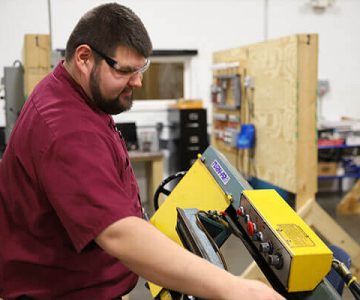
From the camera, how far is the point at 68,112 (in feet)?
3.24

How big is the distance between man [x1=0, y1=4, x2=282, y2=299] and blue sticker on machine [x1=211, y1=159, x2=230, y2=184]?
325 millimetres

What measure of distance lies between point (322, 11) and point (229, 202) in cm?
431

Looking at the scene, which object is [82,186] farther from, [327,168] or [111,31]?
Answer: [327,168]

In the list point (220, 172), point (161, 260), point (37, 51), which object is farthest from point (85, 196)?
point (37, 51)

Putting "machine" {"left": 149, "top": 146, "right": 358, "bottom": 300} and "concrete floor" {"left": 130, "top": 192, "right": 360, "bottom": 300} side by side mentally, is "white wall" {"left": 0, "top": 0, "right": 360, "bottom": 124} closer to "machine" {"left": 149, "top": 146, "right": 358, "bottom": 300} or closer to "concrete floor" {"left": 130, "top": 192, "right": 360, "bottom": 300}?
"concrete floor" {"left": 130, "top": 192, "right": 360, "bottom": 300}

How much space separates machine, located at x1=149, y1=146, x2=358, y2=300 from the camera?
39.9 inches

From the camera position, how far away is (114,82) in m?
1.05

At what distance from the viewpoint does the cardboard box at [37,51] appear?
292cm

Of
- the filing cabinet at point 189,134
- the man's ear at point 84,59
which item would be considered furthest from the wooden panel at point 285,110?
the man's ear at point 84,59

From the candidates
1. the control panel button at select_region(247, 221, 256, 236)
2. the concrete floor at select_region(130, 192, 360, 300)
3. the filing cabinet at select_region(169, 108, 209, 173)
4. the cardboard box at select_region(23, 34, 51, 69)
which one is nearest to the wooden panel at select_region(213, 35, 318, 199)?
the concrete floor at select_region(130, 192, 360, 300)

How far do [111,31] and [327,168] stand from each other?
12.8ft

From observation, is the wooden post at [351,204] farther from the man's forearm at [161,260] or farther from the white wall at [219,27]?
the man's forearm at [161,260]

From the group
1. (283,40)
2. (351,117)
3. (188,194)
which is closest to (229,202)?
(188,194)

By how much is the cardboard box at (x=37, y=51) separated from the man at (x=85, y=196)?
6.33ft
